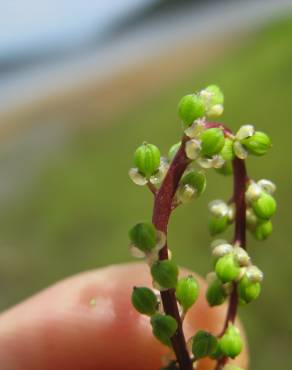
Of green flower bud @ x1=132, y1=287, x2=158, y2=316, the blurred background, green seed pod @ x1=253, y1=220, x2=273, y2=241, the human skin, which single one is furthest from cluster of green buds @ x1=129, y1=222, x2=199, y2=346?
the blurred background

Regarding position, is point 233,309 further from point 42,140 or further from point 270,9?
point 270,9

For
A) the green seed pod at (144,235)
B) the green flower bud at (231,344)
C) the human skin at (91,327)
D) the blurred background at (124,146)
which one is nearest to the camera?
the green seed pod at (144,235)

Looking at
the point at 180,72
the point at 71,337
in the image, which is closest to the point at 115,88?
the point at 180,72

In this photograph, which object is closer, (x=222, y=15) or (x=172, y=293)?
(x=172, y=293)

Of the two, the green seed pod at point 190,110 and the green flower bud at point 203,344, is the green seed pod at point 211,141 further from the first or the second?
the green flower bud at point 203,344

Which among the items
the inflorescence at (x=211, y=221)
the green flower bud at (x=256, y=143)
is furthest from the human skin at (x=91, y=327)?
the green flower bud at (x=256, y=143)

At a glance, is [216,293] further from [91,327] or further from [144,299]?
[91,327]
